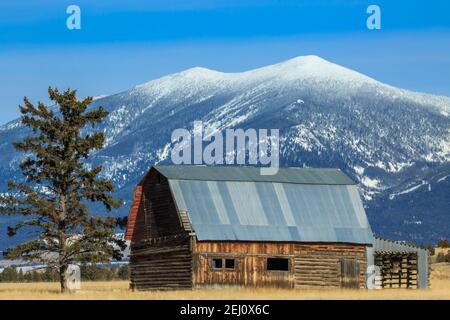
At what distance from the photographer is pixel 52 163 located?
70000 mm

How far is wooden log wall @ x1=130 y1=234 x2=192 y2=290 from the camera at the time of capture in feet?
235

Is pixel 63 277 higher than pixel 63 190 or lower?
lower

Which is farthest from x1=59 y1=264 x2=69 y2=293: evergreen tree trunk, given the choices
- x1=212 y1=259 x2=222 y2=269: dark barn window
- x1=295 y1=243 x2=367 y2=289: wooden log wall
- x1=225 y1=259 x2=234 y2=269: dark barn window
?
x1=295 y1=243 x2=367 y2=289: wooden log wall

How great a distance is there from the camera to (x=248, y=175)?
75625 millimetres

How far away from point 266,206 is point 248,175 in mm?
2845

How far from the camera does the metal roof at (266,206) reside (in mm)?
71688

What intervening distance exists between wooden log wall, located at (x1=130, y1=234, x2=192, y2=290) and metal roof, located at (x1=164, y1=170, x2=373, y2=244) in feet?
6.41

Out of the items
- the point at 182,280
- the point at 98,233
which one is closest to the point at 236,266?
the point at 182,280

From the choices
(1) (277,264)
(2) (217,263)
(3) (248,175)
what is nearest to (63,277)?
(2) (217,263)

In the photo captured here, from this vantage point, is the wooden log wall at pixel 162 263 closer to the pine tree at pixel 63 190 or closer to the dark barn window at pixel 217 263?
the dark barn window at pixel 217 263

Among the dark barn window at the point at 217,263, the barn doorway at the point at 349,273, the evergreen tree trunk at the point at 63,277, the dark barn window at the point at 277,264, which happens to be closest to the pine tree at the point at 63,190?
the evergreen tree trunk at the point at 63,277

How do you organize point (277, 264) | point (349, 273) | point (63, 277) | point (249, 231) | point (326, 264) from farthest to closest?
point (277, 264) → point (349, 273) → point (326, 264) → point (249, 231) → point (63, 277)

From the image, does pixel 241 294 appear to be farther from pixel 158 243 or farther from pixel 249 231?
pixel 158 243

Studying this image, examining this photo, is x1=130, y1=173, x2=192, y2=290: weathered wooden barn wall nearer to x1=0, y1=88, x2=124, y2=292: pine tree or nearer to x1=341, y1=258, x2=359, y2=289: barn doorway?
x1=0, y1=88, x2=124, y2=292: pine tree
